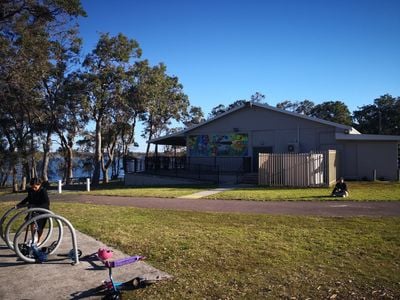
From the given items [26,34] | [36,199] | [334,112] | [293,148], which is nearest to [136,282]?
[36,199]

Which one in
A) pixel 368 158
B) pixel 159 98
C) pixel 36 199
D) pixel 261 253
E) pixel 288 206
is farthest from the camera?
pixel 159 98

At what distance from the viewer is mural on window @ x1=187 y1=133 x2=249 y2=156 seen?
2852 cm

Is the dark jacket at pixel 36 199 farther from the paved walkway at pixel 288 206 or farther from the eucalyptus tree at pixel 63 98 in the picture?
the eucalyptus tree at pixel 63 98

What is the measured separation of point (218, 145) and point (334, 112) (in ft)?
126

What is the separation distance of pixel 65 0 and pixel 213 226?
11312 millimetres

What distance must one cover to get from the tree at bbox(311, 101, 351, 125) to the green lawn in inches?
2080

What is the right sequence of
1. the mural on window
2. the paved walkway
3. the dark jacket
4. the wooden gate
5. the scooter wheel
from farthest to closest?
the mural on window, the wooden gate, the paved walkway, the dark jacket, the scooter wheel

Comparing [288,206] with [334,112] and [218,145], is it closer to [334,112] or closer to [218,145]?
[218,145]

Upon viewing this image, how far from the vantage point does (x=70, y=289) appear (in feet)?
18.4

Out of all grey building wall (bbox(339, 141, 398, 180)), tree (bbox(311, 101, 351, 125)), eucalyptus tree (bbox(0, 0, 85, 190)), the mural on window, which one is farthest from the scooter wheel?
tree (bbox(311, 101, 351, 125))

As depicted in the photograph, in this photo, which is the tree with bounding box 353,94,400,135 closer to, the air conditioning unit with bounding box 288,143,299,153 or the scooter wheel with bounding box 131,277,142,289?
the air conditioning unit with bounding box 288,143,299,153

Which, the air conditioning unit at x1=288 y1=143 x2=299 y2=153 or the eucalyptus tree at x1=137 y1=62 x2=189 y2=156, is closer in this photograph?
the air conditioning unit at x1=288 y1=143 x2=299 y2=153

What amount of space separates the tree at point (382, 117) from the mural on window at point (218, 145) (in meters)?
38.3

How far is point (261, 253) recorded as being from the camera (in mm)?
7188
